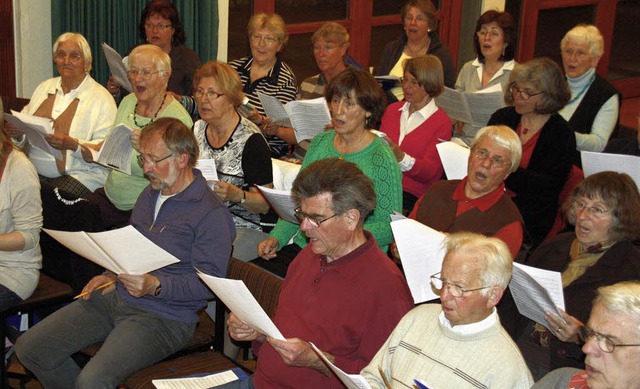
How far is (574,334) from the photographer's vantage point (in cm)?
286

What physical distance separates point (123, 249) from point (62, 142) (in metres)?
1.60

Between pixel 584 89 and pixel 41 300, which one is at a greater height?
pixel 584 89

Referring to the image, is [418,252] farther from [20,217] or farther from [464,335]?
[20,217]

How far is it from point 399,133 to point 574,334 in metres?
2.21

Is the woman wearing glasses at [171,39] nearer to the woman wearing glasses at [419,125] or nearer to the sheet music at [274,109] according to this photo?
the sheet music at [274,109]

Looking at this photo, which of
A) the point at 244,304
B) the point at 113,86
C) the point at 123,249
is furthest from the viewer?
the point at 113,86

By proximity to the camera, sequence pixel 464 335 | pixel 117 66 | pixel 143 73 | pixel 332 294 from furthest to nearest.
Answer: pixel 117 66, pixel 143 73, pixel 332 294, pixel 464 335

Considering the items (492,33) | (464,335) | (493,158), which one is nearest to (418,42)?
(492,33)

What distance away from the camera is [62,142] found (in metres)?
4.55

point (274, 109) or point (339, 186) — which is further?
point (274, 109)

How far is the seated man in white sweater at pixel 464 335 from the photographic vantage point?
2412 millimetres

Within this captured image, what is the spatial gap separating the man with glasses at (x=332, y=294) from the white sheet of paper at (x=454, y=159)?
4.05 feet

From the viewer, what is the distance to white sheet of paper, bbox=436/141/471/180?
4.05m

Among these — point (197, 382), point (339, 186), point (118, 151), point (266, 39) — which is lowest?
point (197, 382)
